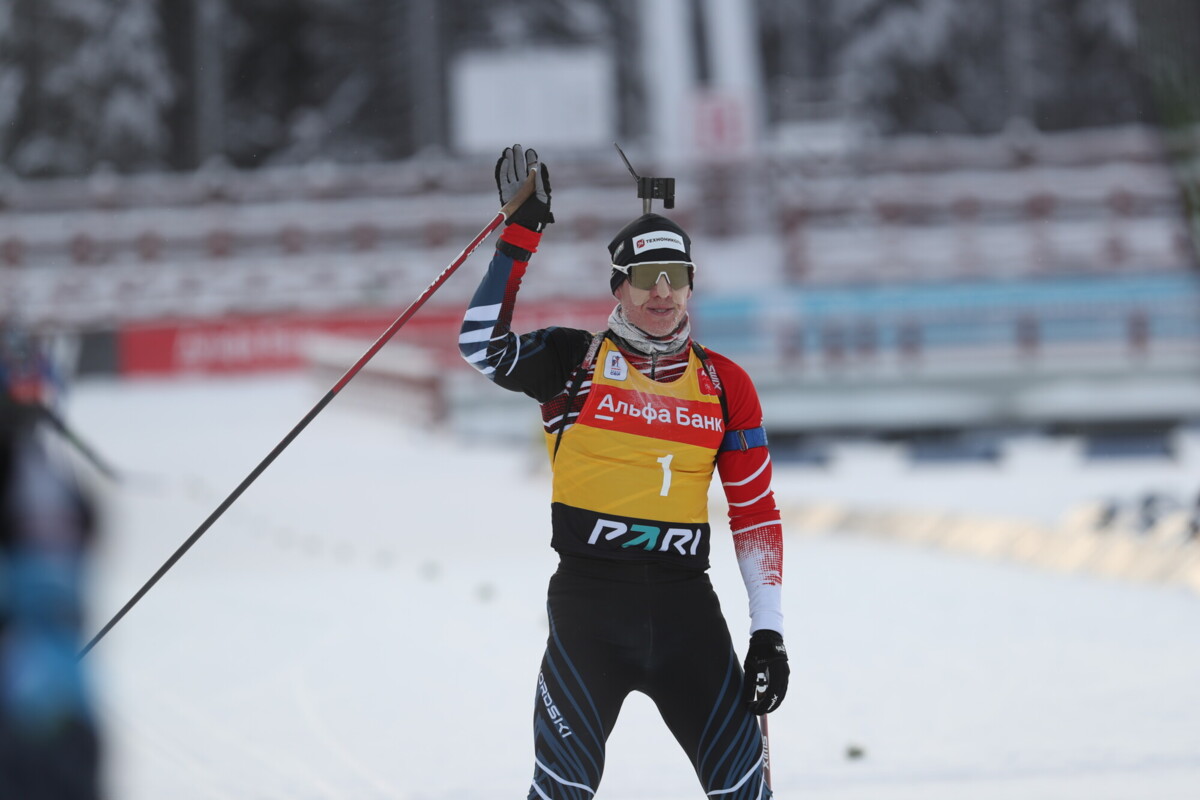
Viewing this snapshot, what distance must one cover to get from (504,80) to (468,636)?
24095mm

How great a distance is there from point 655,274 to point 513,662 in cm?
479

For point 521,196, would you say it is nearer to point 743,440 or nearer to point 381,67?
point 743,440

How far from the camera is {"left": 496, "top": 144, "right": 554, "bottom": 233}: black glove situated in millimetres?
3564

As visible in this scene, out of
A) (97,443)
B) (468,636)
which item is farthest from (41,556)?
(97,443)

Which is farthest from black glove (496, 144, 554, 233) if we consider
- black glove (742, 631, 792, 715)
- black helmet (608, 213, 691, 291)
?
black glove (742, 631, 792, 715)

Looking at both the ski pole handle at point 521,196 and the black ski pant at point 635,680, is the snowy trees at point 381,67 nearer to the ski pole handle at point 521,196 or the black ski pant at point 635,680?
the ski pole handle at point 521,196

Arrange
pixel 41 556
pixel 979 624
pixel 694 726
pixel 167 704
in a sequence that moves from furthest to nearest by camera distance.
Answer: pixel 979 624 < pixel 167 704 < pixel 694 726 < pixel 41 556

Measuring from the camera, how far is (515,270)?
3.52 metres

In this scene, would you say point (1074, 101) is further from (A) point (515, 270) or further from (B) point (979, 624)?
(A) point (515, 270)

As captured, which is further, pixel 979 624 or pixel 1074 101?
pixel 1074 101

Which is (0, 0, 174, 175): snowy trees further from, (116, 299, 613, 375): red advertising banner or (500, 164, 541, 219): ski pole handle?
(500, 164, 541, 219): ski pole handle

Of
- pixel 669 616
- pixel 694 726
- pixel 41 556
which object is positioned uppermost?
pixel 41 556

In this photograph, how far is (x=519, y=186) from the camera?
3.59 m

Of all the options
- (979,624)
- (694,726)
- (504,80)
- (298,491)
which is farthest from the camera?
(504,80)
